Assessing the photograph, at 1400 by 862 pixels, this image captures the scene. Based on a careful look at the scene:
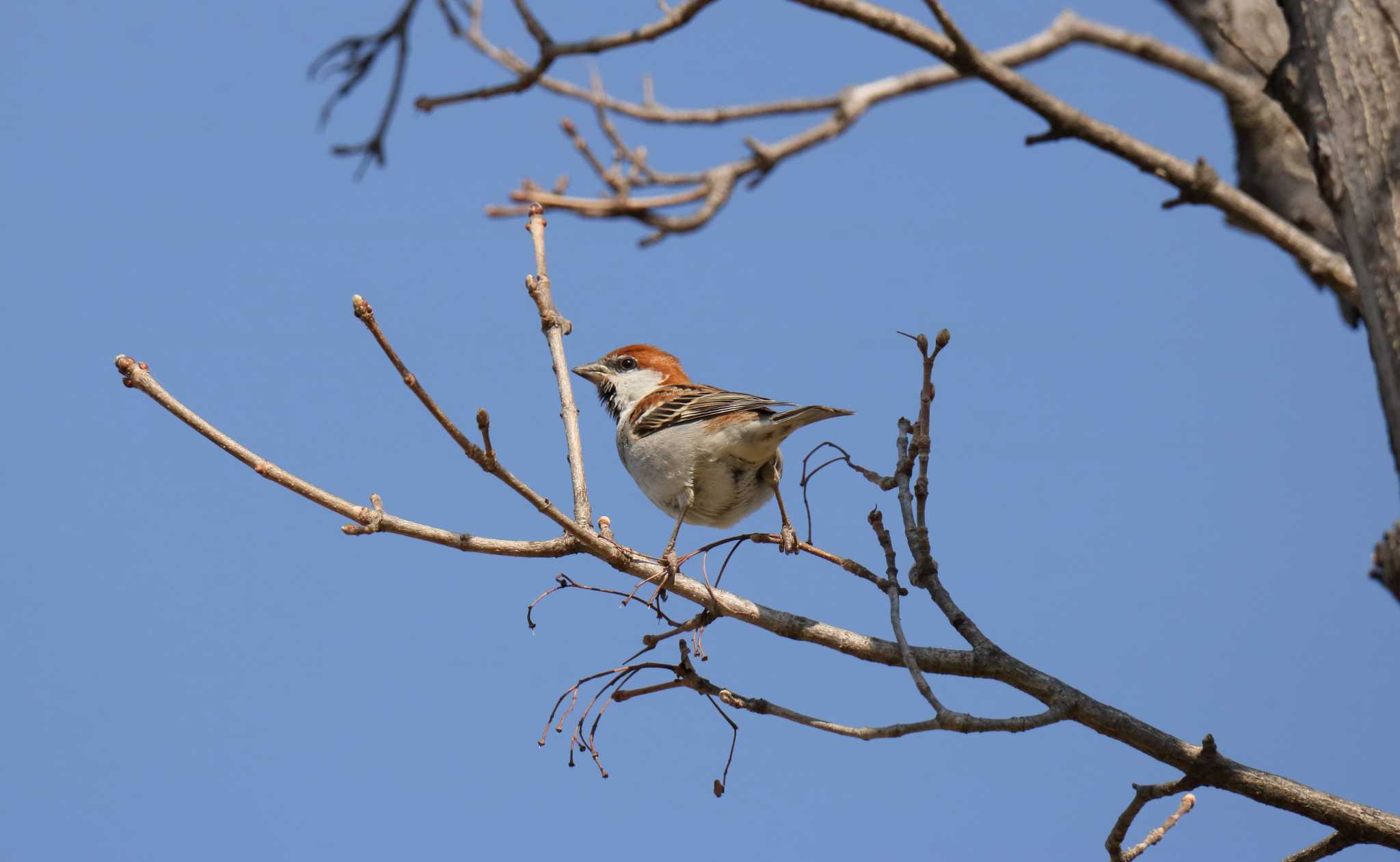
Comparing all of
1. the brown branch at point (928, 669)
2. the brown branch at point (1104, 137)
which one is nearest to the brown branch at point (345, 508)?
the brown branch at point (928, 669)

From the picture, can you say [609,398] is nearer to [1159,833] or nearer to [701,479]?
[701,479]

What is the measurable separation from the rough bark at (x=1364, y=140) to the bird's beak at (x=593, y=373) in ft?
15.5

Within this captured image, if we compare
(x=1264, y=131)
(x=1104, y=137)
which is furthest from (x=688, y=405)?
(x=1264, y=131)

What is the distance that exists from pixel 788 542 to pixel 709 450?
1.06 meters

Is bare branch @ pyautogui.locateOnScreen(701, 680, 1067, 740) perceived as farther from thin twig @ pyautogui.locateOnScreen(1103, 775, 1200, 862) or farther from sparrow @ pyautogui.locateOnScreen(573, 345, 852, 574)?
sparrow @ pyautogui.locateOnScreen(573, 345, 852, 574)

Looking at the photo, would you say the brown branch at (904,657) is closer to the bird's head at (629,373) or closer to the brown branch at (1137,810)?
the brown branch at (1137,810)

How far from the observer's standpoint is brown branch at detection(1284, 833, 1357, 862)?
3146mm

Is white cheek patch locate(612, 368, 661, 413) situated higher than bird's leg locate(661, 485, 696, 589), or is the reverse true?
white cheek patch locate(612, 368, 661, 413)

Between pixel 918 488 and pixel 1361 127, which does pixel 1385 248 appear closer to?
pixel 1361 127

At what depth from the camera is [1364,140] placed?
2.71 m

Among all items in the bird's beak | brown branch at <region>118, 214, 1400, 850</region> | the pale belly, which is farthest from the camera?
the bird's beak

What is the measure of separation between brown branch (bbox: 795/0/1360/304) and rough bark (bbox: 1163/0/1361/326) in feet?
3.17

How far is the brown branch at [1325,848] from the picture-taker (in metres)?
3.15

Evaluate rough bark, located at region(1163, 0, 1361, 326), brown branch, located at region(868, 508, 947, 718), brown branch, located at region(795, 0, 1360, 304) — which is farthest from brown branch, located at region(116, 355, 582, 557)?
rough bark, located at region(1163, 0, 1361, 326)
